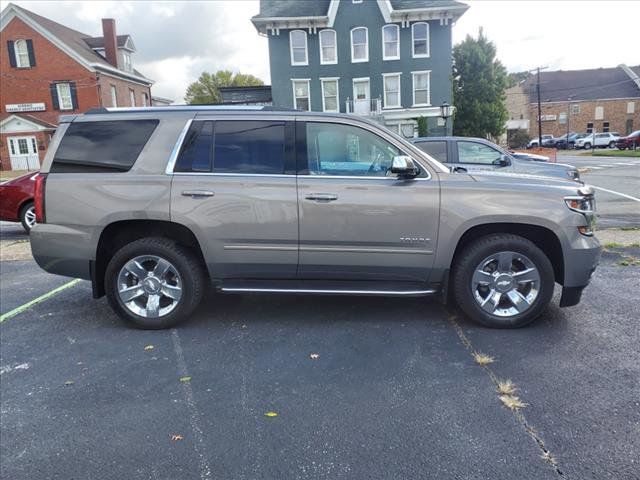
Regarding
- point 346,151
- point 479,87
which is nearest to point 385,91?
point 479,87

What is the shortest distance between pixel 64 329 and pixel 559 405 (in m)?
4.19

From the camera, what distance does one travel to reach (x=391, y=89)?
102 ft

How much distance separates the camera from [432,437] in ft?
9.20

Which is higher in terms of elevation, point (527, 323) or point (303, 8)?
point (303, 8)

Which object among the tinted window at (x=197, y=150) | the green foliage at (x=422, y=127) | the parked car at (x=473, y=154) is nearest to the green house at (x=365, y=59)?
the green foliage at (x=422, y=127)

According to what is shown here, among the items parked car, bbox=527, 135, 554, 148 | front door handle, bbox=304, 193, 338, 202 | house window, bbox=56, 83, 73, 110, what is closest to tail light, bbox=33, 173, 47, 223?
front door handle, bbox=304, 193, 338, 202

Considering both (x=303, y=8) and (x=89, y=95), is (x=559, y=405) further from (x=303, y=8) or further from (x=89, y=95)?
(x=89, y=95)

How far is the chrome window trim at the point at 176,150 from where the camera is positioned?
4.35m

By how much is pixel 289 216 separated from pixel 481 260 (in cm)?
167

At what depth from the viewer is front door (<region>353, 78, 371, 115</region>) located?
30875 mm

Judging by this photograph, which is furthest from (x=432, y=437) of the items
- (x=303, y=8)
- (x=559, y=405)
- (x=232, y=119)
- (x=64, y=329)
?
(x=303, y=8)

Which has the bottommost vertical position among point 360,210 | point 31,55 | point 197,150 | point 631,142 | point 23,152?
point 631,142

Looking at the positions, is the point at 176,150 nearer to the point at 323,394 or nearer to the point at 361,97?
the point at 323,394

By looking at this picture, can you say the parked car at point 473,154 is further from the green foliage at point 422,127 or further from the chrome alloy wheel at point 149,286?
the green foliage at point 422,127
